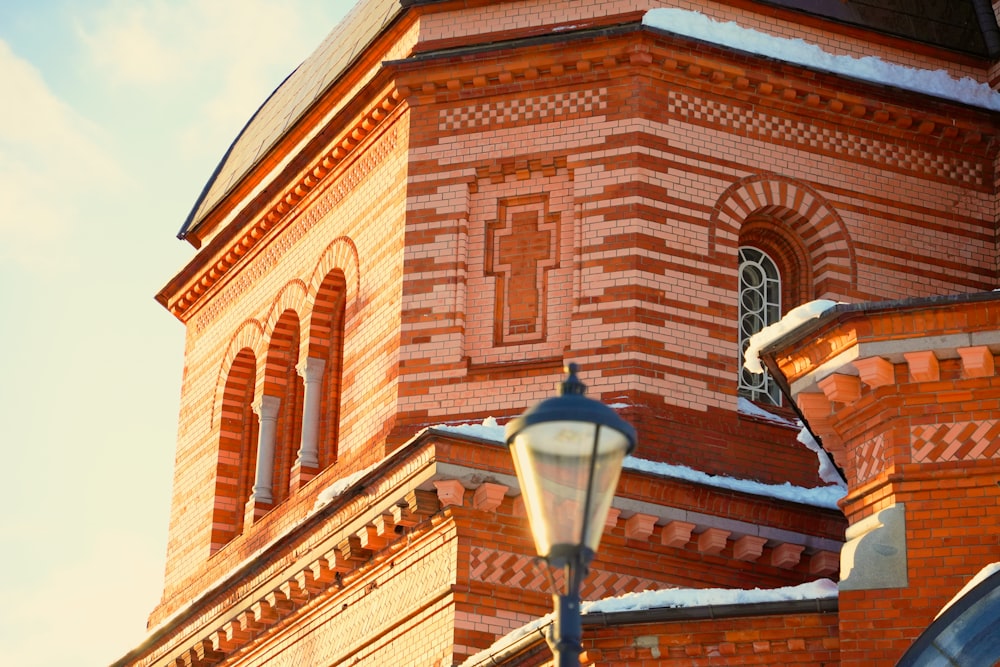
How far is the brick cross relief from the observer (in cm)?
2027

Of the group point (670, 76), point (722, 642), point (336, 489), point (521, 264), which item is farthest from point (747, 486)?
point (722, 642)

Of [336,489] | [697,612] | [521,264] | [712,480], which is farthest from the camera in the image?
[521,264]

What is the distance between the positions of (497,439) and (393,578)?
1768 mm

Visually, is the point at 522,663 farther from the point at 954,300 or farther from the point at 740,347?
the point at 740,347

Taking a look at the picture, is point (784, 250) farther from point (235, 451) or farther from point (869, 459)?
point (869, 459)

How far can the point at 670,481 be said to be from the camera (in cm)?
1852

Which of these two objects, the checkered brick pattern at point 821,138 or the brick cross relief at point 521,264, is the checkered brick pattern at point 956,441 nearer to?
the brick cross relief at point 521,264

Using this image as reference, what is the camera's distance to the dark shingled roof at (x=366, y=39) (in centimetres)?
2197

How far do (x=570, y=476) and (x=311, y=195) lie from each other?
14387 mm

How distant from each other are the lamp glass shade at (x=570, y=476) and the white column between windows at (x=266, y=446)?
1410cm

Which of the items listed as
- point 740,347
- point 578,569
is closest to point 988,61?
point 740,347

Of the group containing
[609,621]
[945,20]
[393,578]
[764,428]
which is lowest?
[609,621]

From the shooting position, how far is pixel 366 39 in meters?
23.1

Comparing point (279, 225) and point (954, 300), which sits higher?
point (279, 225)
